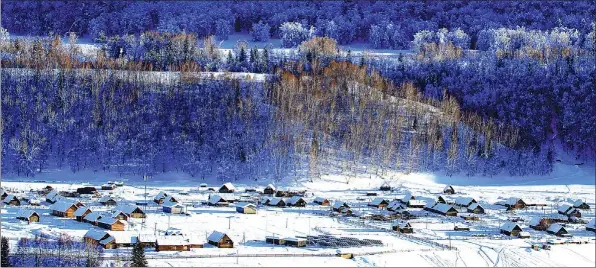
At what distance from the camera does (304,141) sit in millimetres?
71812

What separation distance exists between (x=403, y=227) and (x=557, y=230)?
7.62 meters

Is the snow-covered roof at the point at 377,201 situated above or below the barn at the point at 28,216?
below

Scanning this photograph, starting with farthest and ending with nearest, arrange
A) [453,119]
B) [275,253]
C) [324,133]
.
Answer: [453,119]
[324,133]
[275,253]

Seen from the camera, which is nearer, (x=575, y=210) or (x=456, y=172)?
(x=575, y=210)

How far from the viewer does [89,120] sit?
74.2 m

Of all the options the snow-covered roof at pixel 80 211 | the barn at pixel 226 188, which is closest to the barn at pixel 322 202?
the barn at pixel 226 188

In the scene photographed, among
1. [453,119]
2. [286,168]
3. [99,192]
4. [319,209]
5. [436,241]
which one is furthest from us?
[453,119]

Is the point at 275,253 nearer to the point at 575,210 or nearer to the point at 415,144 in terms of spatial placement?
the point at 575,210

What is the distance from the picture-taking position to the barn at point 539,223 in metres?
51.0

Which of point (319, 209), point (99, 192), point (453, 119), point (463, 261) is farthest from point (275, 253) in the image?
point (453, 119)

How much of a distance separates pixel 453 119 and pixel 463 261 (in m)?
38.9

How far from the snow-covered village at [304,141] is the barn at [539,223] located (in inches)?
3.2

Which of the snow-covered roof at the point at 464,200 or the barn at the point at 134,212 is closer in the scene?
the barn at the point at 134,212

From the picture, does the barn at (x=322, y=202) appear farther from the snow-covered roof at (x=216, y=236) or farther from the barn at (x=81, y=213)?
the snow-covered roof at (x=216, y=236)
